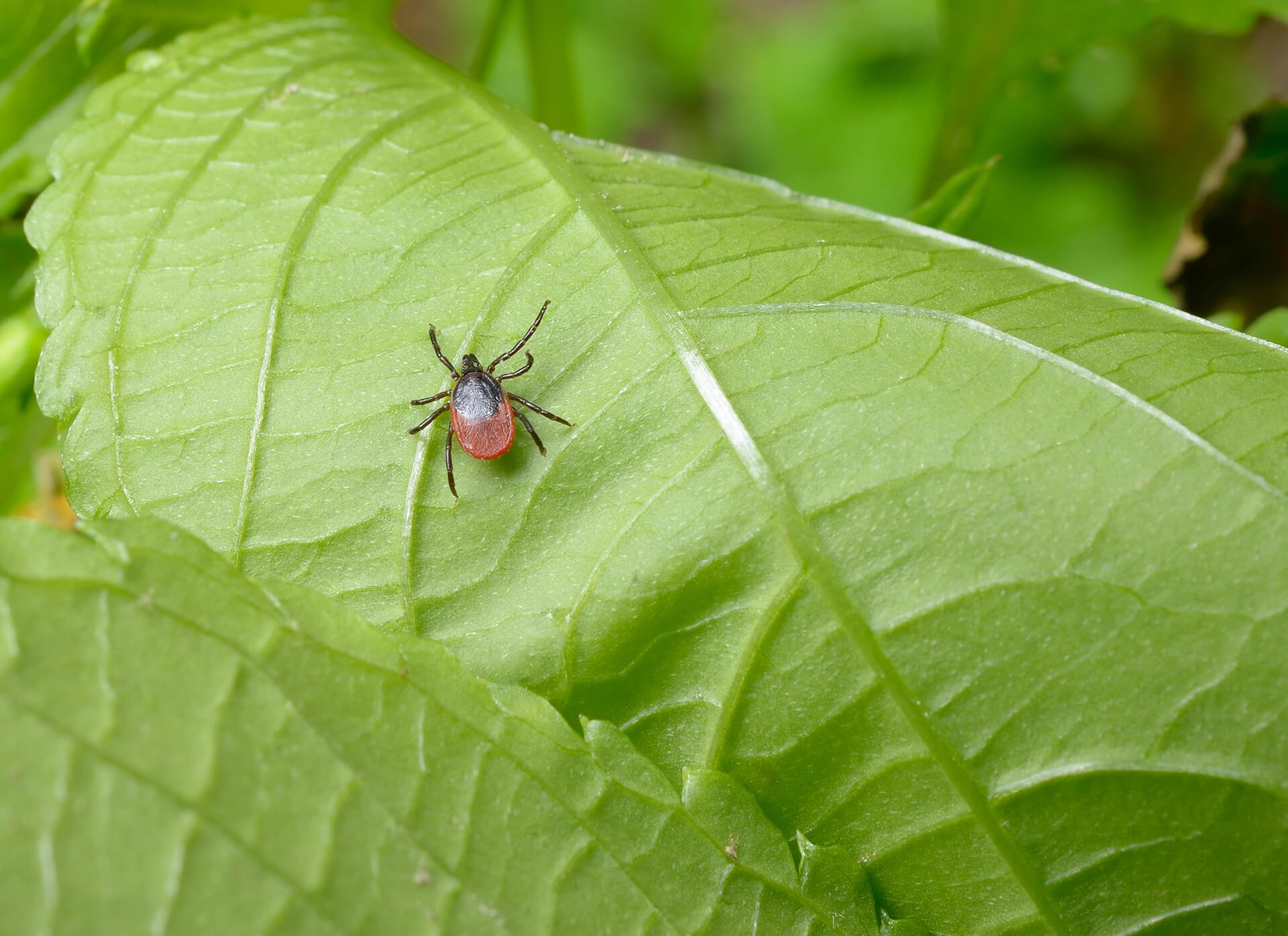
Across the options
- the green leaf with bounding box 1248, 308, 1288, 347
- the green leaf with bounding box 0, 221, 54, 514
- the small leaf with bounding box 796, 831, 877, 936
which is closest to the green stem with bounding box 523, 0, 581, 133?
the green leaf with bounding box 0, 221, 54, 514

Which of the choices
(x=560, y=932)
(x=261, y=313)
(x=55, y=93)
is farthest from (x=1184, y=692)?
(x=55, y=93)

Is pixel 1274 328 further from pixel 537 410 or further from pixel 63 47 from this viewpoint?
pixel 63 47

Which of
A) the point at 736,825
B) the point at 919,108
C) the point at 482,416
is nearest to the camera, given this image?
the point at 736,825

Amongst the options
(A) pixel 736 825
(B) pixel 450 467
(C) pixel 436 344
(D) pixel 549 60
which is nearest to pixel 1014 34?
(D) pixel 549 60

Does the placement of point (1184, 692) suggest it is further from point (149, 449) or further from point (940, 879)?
point (149, 449)

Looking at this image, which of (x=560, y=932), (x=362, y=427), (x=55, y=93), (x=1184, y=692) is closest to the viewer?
(x=560, y=932)

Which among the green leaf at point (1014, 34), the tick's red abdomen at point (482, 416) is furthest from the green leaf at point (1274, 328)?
the tick's red abdomen at point (482, 416)

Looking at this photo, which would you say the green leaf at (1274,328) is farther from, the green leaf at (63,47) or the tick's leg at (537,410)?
the green leaf at (63,47)
